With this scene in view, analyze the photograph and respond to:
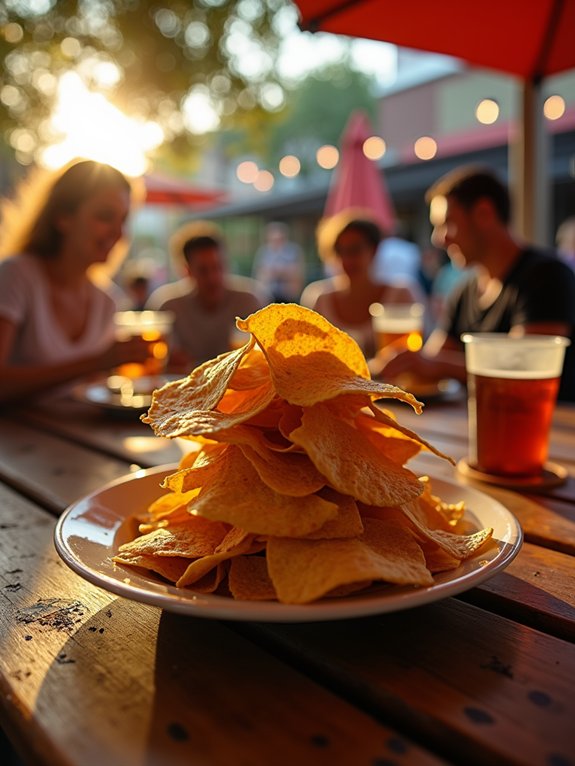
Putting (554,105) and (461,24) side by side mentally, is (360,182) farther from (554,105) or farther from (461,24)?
(461,24)

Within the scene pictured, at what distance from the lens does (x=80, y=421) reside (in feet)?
6.09

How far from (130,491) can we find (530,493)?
0.67 m

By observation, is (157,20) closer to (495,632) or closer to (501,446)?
(501,446)

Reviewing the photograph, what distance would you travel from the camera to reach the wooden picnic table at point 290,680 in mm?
501

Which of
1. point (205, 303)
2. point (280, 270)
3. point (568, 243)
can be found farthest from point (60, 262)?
point (280, 270)

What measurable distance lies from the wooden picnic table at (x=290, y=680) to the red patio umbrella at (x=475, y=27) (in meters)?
2.20

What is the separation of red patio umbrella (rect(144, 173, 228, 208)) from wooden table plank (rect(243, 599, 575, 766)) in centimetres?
883

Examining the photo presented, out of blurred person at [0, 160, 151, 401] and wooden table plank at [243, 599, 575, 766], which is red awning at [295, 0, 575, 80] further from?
wooden table plank at [243, 599, 575, 766]

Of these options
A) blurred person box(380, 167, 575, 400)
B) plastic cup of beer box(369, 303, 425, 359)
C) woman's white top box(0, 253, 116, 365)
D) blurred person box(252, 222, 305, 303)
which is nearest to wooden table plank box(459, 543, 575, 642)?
plastic cup of beer box(369, 303, 425, 359)

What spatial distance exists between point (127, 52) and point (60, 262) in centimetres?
609

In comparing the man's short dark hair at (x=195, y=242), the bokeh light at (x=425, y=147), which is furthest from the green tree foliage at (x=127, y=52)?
the man's short dark hair at (x=195, y=242)

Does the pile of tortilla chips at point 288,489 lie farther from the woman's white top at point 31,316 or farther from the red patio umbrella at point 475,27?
the red patio umbrella at point 475,27

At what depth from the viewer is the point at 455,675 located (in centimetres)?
59

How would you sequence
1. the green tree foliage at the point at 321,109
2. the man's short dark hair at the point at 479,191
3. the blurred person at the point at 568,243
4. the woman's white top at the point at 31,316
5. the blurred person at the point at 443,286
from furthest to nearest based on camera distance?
1. the green tree foliage at the point at 321,109
2. the blurred person at the point at 443,286
3. the blurred person at the point at 568,243
4. the man's short dark hair at the point at 479,191
5. the woman's white top at the point at 31,316
